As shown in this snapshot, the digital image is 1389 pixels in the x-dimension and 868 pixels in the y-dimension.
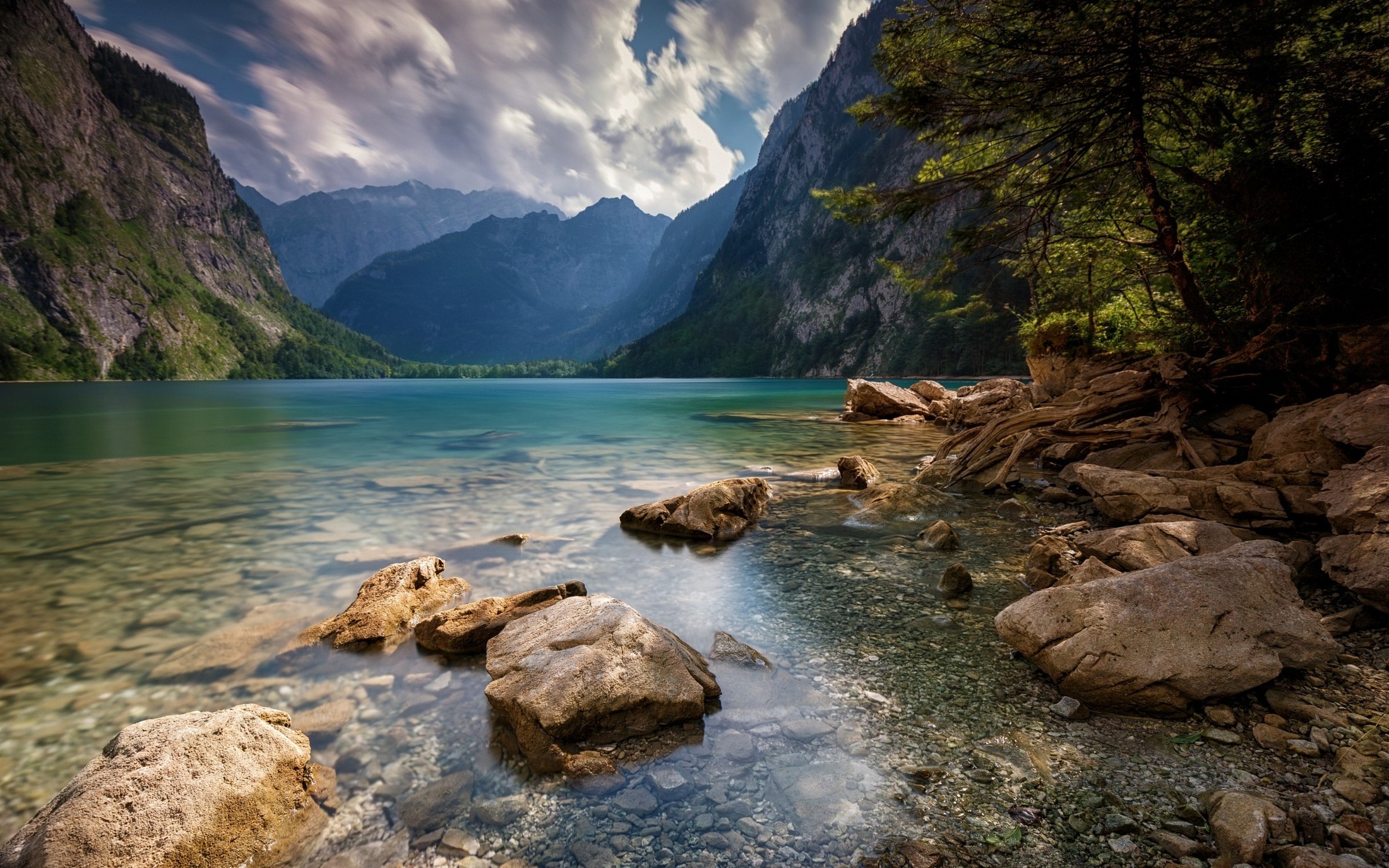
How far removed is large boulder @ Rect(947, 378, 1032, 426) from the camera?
85.9 ft

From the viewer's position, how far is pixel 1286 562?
576 cm

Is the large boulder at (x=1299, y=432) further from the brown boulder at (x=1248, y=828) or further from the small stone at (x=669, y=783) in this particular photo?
the small stone at (x=669, y=783)

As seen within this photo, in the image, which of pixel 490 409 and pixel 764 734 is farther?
pixel 490 409

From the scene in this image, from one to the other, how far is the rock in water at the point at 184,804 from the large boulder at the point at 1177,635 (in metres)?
6.19

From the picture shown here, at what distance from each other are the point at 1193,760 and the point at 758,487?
935 cm

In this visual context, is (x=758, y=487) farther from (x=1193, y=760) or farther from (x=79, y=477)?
(x=79, y=477)

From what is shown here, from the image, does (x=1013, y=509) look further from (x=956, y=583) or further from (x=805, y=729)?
(x=805, y=729)

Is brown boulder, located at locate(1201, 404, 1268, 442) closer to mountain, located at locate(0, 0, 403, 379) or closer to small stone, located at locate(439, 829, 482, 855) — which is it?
small stone, located at locate(439, 829, 482, 855)

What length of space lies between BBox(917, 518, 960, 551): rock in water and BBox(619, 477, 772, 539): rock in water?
3487 millimetres

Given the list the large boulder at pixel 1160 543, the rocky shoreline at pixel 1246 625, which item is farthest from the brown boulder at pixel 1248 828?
the large boulder at pixel 1160 543

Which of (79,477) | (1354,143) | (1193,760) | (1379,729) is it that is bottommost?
(79,477)

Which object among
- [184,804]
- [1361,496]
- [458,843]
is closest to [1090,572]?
[1361,496]

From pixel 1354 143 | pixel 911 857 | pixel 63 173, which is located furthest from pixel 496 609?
pixel 63 173

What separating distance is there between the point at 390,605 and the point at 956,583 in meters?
7.61
